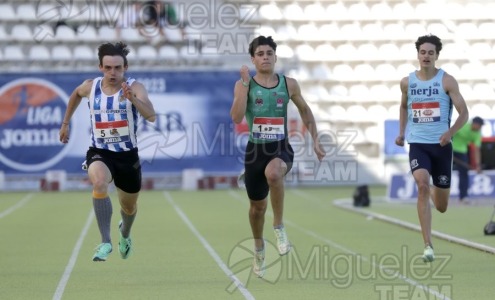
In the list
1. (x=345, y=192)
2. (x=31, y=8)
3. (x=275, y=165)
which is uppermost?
(x=31, y=8)

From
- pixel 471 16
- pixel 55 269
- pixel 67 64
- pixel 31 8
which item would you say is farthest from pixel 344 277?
→ pixel 471 16

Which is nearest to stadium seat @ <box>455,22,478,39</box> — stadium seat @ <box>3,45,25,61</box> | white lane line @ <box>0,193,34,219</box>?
stadium seat @ <box>3,45,25,61</box>

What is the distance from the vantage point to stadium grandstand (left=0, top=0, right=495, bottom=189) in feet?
99.0

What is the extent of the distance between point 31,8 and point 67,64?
2.61m

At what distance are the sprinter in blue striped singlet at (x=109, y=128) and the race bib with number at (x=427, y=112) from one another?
9.17 feet

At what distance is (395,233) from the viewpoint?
52.0ft

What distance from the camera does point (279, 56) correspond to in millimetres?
33250

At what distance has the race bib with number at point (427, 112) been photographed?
11641mm

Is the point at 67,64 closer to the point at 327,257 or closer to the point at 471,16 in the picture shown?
the point at 471,16

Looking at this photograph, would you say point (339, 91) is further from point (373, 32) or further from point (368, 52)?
point (373, 32)

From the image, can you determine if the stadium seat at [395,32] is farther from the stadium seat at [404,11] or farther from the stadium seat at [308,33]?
the stadium seat at [308,33]

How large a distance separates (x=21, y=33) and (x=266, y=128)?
22775 mm

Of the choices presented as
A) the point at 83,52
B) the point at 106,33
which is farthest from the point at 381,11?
the point at 83,52

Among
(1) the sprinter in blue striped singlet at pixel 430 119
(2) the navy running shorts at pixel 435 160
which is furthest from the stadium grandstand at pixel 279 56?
(2) the navy running shorts at pixel 435 160
